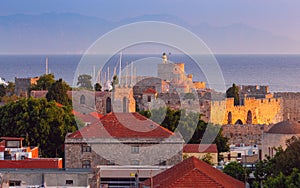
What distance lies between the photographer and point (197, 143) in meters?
35.2

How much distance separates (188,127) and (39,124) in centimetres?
678

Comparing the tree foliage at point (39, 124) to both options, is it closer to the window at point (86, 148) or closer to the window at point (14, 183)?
the window at point (86, 148)

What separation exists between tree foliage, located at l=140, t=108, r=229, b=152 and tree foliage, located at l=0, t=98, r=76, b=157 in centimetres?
400

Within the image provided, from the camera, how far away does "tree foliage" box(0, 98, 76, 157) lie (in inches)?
1282

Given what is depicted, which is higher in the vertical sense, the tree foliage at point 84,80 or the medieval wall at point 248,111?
the tree foliage at point 84,80

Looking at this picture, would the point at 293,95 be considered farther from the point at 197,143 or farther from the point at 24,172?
the point at 24,172

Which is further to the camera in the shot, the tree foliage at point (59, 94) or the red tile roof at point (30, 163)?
the tree foliage at point (59, 94)

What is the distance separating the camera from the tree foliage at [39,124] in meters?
32.6

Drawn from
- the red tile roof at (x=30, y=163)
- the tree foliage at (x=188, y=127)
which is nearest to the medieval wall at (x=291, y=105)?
the tree foliage at (x=188, y=127)

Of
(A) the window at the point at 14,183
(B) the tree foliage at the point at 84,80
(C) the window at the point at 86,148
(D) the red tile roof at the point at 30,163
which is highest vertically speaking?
(B) the tree foliage at the point at 84,80

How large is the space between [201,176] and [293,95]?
124 feet

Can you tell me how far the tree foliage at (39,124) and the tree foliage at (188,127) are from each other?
400 cm

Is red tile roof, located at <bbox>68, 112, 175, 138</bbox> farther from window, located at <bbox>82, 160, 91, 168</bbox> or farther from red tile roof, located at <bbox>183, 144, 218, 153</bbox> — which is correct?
red tile roof, located at <bbox>183, 144, 218, 153</bbox>

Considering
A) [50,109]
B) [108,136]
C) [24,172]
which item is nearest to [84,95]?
[50,109]
